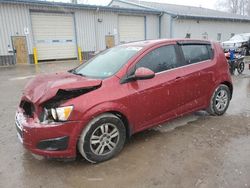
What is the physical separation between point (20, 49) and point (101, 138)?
16.0 m

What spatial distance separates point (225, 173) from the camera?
9.15ft

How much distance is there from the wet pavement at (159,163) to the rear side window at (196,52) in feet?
4.15

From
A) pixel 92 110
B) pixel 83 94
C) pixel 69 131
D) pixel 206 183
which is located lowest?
pixel 206 183

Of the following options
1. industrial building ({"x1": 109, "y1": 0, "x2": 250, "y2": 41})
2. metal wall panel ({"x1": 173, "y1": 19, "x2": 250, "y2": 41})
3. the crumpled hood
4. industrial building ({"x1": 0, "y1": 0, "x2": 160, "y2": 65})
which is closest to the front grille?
the crumpled hood

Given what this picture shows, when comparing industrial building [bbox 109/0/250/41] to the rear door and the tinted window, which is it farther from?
the tinted window

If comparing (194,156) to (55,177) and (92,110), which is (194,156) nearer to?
(92,110)

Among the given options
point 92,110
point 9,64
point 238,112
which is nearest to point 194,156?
point 92,110

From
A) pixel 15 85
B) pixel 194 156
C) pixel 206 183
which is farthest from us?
pixel 15 85

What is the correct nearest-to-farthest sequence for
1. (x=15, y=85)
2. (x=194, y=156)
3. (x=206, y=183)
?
(x=206, y=183), (x=194, y=156), (x=15, y=85)

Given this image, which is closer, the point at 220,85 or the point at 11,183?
the point at 11,183

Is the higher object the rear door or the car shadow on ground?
the rear door

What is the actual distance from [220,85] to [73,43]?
16.3 metres


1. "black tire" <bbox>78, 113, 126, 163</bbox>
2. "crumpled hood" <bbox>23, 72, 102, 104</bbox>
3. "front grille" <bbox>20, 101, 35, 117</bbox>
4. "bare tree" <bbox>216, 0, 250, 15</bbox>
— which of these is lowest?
"black tire" <bbox>78, 113, 126, 163</bbox>

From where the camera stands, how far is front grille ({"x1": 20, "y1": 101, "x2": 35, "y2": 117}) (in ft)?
9.94
